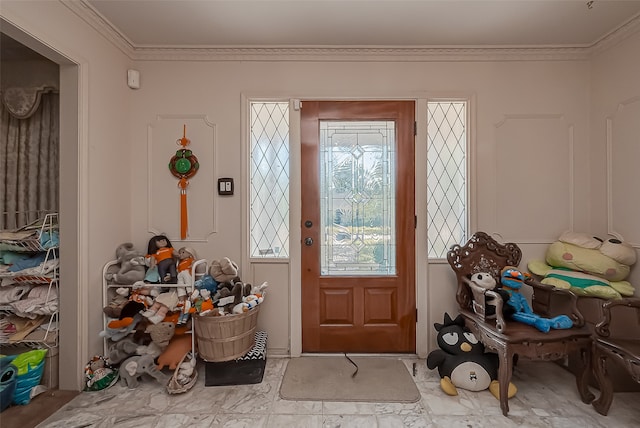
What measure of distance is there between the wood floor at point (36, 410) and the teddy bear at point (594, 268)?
343 cm

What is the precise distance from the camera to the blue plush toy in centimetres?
193

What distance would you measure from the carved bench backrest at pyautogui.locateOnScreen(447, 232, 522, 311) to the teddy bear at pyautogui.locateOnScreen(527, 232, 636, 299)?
0.30 metres

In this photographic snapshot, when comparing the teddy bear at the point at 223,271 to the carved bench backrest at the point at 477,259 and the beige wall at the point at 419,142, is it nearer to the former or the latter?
the beige wall at the point at 419,142

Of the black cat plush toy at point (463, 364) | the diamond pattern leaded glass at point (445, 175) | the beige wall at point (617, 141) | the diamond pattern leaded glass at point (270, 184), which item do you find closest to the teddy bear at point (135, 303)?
the diamond pattern leaded glass at point (270, 184)

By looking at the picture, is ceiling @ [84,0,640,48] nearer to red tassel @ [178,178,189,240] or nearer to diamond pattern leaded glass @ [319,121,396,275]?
diamond pattern leaded glass @ [319,121,396,275]

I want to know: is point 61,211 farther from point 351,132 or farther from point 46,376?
point 351,132

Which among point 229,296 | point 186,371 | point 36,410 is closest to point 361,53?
point 229,296

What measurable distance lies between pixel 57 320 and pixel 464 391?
111 inches

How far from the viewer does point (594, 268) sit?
2191 millimetres

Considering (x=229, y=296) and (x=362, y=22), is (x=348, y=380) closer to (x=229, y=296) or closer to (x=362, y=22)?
(x=229, y=296)

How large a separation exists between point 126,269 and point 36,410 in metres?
0.94

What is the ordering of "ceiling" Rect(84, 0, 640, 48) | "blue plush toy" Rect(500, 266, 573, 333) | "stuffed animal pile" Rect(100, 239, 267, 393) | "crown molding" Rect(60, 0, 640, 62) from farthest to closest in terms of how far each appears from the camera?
"crown molding" Rect(60, 0, 640, 62), "stuffed animal pile" Rect(100, 239, 267, 393), "ceiling" Rect(84, 0, 640, 48), "blue plush toy" Rect(500, 266, 573, 333)

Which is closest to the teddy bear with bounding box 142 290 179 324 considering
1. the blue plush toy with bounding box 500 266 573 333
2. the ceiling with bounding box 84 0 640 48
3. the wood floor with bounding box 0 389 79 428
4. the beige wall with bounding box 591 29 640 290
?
the wood floor with bounding box 0 389 79 428

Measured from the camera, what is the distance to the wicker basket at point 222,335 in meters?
2.08
